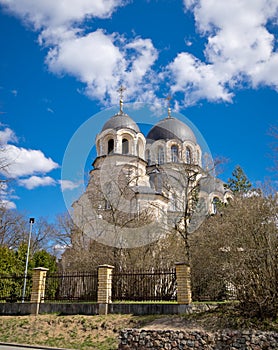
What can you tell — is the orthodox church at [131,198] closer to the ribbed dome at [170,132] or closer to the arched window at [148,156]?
the arched window at [148,156]

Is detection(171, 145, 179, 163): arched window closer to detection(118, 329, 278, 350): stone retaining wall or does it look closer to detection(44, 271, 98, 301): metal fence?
detection(44, 271, 98, 301): metal fence

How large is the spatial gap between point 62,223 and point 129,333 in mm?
16275

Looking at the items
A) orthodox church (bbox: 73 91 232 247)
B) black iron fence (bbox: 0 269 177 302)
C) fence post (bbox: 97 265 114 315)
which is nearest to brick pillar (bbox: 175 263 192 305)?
black iron fence (bbox: 0 269 177 302)

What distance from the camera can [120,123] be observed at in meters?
27.5

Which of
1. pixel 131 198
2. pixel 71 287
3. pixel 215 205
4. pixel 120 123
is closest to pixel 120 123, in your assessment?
pixel 120 123

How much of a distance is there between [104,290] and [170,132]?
22.3 m

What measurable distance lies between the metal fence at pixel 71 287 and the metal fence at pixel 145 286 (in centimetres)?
86

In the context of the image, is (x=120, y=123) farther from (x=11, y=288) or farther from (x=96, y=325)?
(x=96, y=325)

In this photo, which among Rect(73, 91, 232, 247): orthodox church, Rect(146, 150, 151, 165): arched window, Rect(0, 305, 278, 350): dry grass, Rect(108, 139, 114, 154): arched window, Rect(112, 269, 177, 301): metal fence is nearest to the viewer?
Rect(0, 305, 278, 350): dry grass

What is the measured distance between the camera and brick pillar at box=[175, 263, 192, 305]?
984cm

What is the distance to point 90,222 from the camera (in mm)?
18125

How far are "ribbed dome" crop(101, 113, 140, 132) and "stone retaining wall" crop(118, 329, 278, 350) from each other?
20.1 m

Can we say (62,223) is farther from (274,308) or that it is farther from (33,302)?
(274,308)

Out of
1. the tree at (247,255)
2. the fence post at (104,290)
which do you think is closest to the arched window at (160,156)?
the tree at (247,255)
